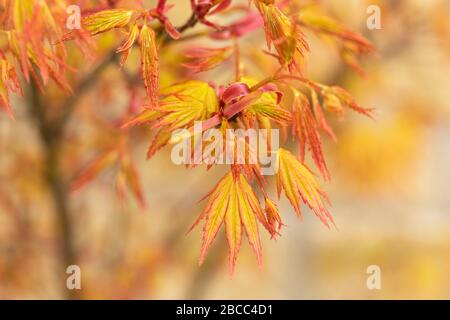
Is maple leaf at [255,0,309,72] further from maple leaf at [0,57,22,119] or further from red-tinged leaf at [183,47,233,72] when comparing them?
maple leaf at [0,57,22,119]

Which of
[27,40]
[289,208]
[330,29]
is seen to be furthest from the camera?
[289,208]

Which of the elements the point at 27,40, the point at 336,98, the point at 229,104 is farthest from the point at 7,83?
the point at 336,98

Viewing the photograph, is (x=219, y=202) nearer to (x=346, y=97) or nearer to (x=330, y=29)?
(x=346, y=97)

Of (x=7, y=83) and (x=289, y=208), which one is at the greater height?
(x=7, y=83)

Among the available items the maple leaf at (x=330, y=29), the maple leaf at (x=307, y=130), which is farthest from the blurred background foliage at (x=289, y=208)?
the maple leaf at (x=307, y=130)

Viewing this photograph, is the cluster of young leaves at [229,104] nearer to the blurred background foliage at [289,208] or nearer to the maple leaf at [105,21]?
the maple leaf at [105,21]

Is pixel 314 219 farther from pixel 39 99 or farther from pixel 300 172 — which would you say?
pixel 300 172
